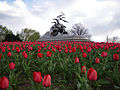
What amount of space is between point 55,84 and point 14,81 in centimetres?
85

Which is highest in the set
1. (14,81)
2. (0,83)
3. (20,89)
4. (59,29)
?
(59,29)

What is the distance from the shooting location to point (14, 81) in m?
2.26

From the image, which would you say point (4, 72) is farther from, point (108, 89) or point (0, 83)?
point (108, 89)

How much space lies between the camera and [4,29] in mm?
50750

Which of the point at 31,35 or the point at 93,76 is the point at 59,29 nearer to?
the point at 93,76

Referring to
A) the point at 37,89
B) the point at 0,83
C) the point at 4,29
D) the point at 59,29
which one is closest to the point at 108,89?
the point at 37,89

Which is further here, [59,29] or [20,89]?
[59,29]

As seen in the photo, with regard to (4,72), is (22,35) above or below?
above

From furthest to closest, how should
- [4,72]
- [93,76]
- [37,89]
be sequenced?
[4,72]
[37,89]
[93,76]

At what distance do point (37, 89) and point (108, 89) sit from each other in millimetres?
1323

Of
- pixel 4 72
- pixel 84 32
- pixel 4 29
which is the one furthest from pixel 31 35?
pixel 4 72

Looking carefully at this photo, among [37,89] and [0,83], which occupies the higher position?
[0,83]

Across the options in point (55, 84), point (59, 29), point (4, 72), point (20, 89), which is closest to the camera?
point (20, 89)

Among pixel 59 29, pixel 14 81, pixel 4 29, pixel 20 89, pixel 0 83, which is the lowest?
pixel 20 89
